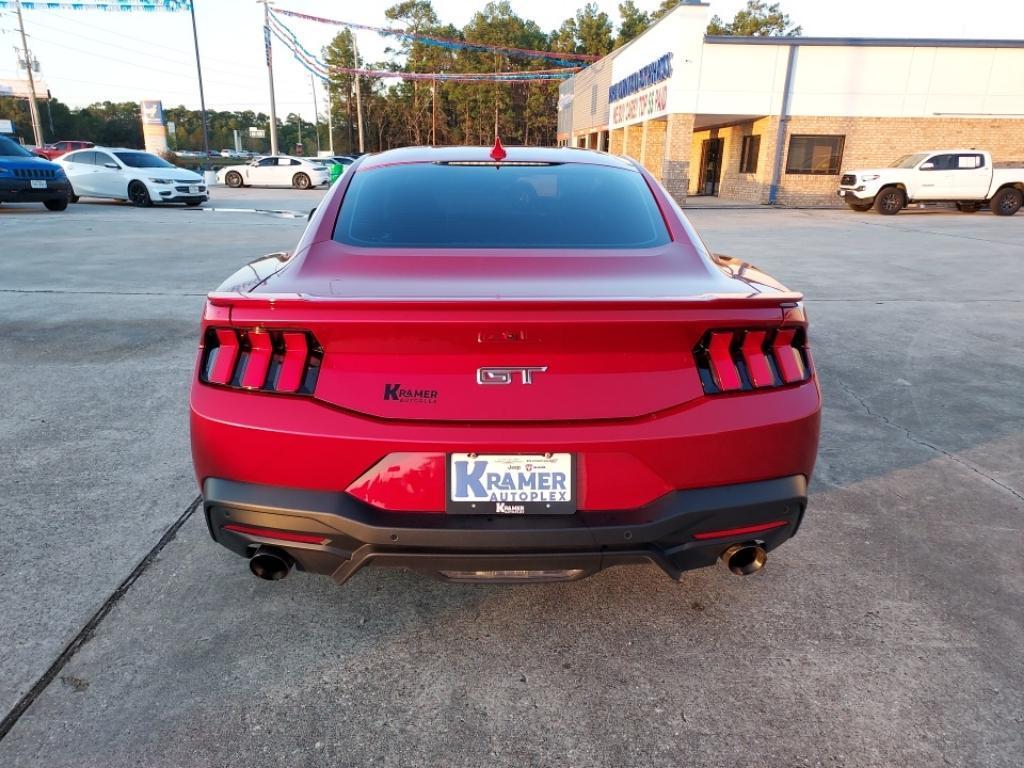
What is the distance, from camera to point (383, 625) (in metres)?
2.34

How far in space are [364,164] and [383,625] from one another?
6.69 feet

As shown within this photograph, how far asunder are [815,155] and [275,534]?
89.8 feet

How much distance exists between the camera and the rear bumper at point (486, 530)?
6.13 feet

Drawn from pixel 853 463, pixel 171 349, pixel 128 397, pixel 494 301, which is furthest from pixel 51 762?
pixel 171 349

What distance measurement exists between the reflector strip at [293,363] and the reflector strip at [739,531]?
47.7 inches

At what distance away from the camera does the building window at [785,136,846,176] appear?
2477 centimetres

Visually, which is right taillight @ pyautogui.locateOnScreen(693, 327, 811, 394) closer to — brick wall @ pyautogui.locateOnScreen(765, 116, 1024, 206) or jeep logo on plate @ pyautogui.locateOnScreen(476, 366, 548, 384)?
jeep logo on plate @ pyautogui.locateOnScreen(476, 366, 548, 384)

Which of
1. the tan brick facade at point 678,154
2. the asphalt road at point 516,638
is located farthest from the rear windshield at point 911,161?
the asphalt road at point 516,638

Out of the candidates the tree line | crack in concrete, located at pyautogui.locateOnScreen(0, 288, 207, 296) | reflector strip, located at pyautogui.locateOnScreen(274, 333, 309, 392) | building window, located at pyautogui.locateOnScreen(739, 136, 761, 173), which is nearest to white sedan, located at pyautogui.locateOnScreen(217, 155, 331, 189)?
building window, located at pyautogui.locateOnScreen(739, 136, 761, 173)

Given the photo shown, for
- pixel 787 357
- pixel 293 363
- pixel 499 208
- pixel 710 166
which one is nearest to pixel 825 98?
pixel 710 166

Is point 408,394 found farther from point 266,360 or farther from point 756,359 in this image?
point 756,359

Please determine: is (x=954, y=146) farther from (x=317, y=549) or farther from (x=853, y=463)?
(x=317, y=549)

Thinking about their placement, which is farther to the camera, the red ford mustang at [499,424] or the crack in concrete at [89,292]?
the crack in concrete at [89,292]

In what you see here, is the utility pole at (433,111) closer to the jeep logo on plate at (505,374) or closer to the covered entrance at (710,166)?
the covered entrance at (710,166)
